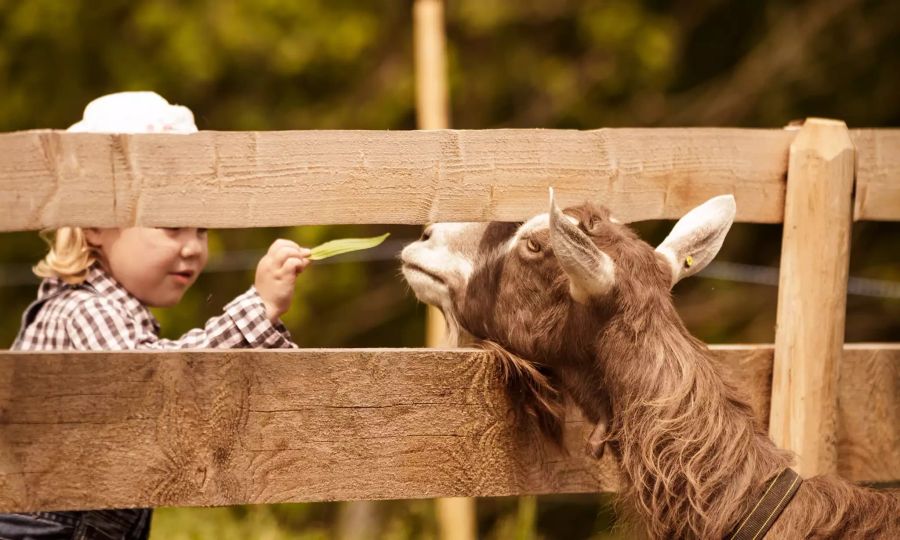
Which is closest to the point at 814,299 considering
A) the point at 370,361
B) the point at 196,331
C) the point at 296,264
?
the point at 370,361

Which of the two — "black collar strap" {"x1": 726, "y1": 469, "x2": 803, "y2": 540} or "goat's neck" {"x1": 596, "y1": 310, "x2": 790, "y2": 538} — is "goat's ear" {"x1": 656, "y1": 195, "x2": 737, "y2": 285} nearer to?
"goat's neck" {"x1": 596, "y1": 310, "x2": 790, "y2": 538}

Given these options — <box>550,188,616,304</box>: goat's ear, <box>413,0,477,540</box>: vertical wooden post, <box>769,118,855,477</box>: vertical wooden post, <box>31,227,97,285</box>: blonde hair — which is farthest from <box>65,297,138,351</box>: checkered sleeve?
<box>413,0,477,540</box>: vertical wooden post

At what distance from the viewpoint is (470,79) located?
39.5ft

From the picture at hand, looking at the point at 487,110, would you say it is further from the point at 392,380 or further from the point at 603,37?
the point at 392,380

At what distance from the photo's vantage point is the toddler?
124 inches

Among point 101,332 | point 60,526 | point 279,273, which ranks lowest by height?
point 60,526

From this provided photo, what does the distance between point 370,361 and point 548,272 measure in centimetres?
49

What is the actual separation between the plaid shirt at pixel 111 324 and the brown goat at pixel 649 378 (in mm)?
601

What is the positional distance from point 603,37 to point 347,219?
8.71 m

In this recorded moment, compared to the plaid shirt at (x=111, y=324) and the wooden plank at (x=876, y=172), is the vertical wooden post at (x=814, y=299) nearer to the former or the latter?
the wooden plank at (x=876, y=172)

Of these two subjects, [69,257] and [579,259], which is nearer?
[579,259]

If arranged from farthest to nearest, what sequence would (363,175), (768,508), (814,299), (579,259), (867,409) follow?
(867,409) → (814,299) → (363,175) → (768,508) → (579,259)

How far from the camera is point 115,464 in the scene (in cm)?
292

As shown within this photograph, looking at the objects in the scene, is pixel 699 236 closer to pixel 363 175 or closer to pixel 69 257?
pixel 363 175
